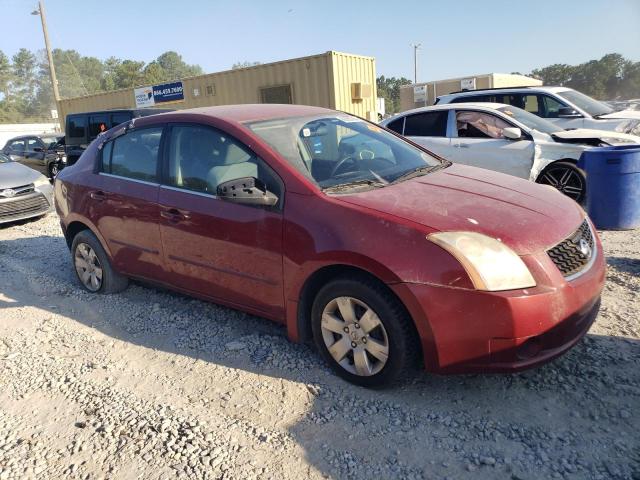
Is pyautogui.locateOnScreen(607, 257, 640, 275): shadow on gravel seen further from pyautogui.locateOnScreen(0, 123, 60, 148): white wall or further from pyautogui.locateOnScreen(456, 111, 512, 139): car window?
pyautogui.locateOnScreen(0, 123, 60, 148): white wall

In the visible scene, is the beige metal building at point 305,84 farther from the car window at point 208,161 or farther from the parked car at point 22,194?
the car window at point 208,161

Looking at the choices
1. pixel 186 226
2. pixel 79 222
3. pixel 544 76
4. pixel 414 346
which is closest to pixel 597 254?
pixel 414 346

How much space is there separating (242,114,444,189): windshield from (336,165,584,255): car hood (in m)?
0.24

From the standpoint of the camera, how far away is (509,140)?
23.8ft

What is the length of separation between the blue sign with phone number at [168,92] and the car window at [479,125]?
1314 centimetres

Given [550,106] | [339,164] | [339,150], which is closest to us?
[339,164]

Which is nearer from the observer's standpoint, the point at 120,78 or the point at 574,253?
the point at 574,253

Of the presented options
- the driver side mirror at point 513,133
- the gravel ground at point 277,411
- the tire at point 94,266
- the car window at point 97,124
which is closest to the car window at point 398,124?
the driver side mirror at point 513,133

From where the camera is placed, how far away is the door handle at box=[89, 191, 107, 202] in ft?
14.5

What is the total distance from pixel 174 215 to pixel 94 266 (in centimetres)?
154

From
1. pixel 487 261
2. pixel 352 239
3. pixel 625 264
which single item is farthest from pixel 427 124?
pixel 487 261

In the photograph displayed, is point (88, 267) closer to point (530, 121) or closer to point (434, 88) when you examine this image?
point (530, 121)

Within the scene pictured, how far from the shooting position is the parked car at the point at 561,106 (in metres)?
8.91

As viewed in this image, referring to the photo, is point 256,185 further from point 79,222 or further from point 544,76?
point 544,76
